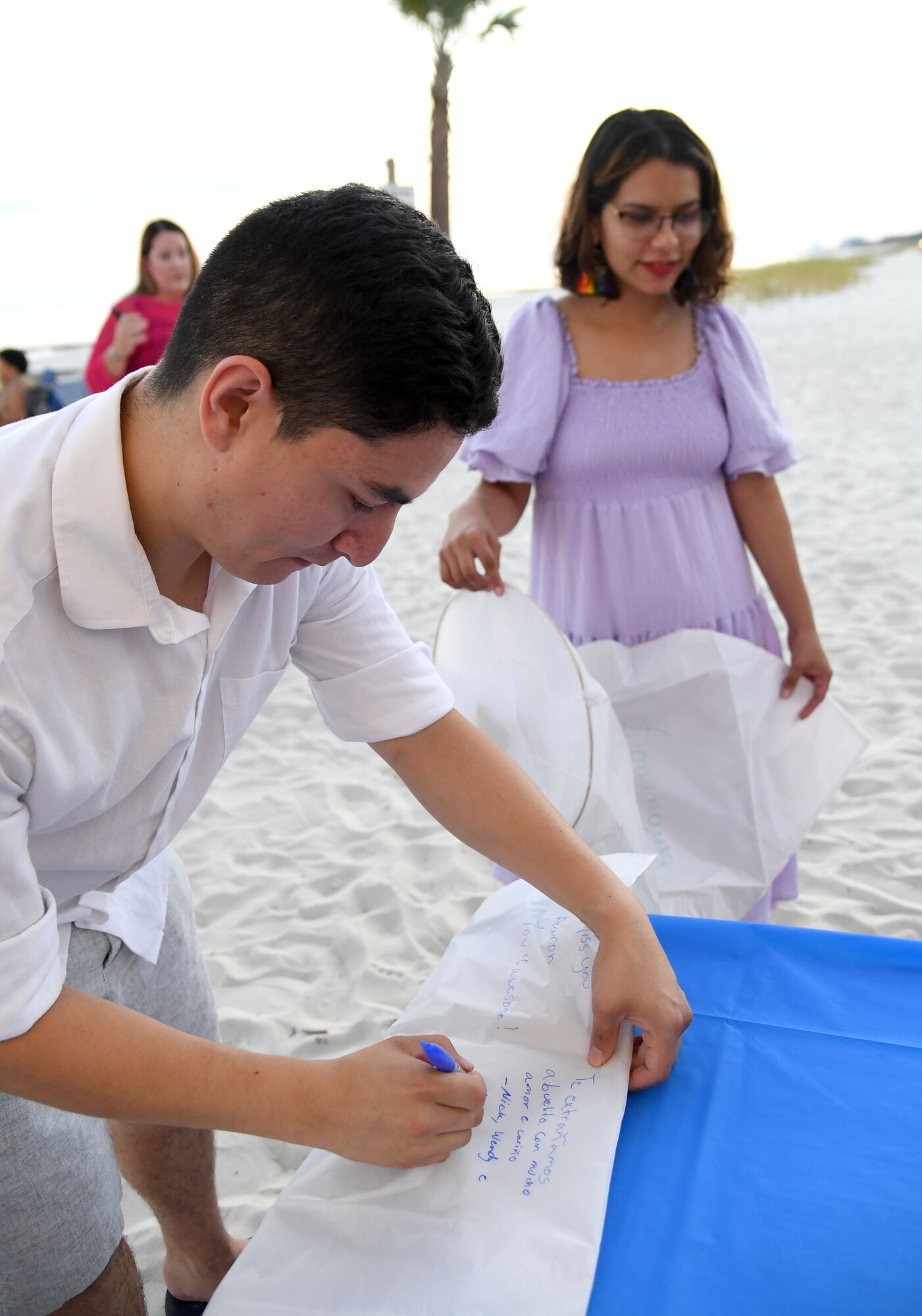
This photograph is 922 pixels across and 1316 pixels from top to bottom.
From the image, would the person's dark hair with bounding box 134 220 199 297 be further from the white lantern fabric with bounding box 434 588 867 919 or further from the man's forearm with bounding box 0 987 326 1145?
the man's forearm with bounding box 0 987 326 1145

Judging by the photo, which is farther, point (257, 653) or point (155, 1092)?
point (257, 653)

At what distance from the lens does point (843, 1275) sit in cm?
74

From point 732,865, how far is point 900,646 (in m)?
2.55

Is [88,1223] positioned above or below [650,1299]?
below

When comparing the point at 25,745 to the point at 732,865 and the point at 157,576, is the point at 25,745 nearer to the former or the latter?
the point at 157,576

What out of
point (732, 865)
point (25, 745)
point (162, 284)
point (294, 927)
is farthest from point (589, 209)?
point (162, 284)

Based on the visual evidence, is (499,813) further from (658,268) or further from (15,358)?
(15,358)

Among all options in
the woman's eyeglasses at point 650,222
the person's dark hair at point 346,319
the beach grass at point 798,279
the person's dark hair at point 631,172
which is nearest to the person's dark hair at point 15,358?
the person's dark hair at point 631,172

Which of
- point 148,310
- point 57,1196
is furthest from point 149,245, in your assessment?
point 57,1196

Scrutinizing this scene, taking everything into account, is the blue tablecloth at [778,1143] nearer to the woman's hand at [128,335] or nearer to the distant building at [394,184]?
the woman's hand at [128,335]

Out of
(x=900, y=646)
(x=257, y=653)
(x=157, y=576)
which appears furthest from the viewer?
(x=900, y=646)

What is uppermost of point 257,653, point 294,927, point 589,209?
point 589,209

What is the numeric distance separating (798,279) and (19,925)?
981 inches

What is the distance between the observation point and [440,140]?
38.9 feet
